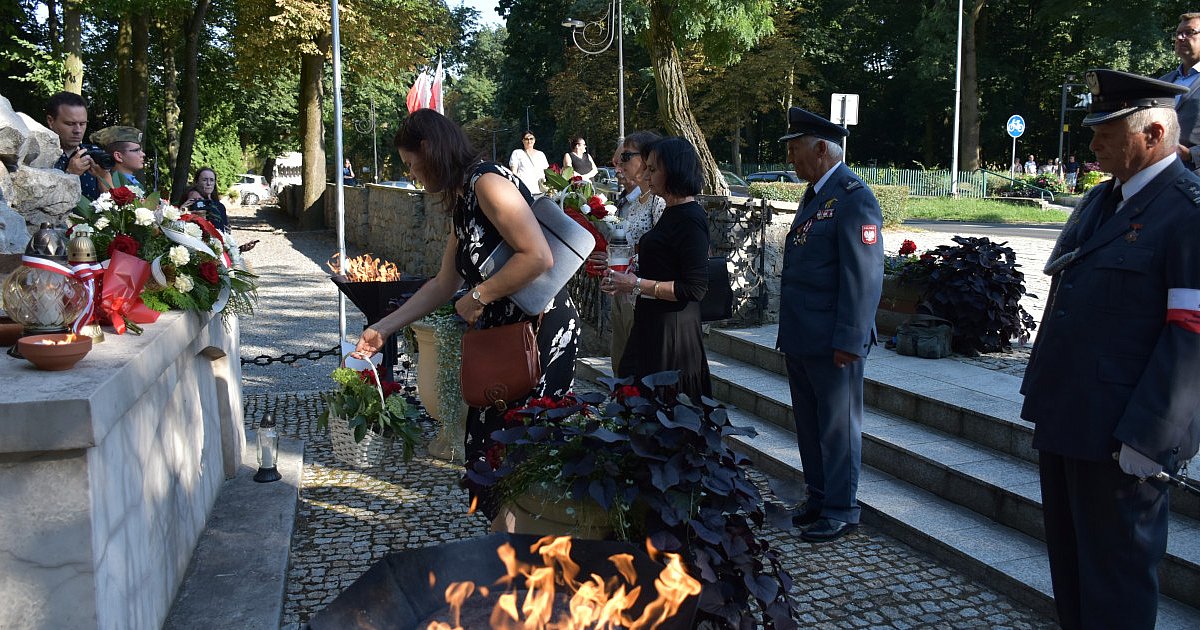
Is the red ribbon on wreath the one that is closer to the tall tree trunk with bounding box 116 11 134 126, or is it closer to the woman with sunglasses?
the woman with sunglasses

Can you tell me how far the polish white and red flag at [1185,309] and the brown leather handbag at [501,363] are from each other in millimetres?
1885

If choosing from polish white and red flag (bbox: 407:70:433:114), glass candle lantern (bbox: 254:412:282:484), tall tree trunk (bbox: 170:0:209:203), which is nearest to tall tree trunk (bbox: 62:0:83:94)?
tall tree trunk (bbox: 170:0:209:203)

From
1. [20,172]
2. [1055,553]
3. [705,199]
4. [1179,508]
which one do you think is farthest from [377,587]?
[705,199]

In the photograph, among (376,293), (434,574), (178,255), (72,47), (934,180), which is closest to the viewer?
(434,574)

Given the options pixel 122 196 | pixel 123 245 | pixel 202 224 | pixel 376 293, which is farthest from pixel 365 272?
pixel 123 245

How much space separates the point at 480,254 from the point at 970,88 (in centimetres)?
3860

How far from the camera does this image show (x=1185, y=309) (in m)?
2.55

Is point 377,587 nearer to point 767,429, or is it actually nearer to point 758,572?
point 758,572

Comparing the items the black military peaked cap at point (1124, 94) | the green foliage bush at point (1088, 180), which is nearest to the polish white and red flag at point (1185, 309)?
the black military peaked cap at point (1124, 94)

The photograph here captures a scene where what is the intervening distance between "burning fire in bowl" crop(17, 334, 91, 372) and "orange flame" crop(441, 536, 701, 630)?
4.31ft

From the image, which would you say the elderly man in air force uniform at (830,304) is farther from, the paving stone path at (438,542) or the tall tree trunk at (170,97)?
the tall tree trunk at (170,97)

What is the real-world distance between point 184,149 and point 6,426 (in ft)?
82.0

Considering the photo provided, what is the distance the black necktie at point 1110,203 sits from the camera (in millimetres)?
2875

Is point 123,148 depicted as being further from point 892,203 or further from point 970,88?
point 970,88
